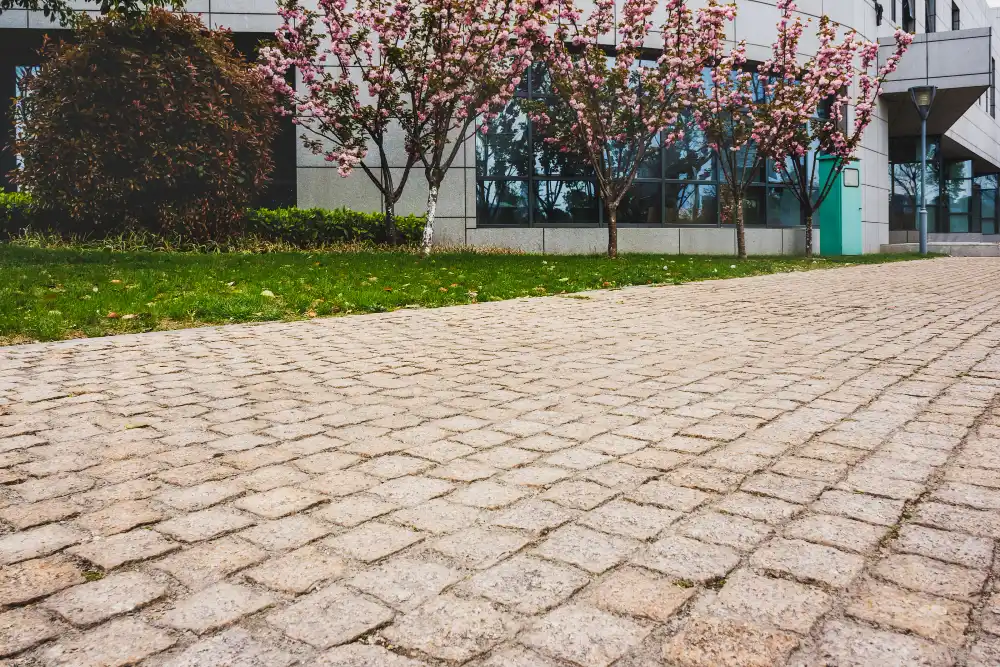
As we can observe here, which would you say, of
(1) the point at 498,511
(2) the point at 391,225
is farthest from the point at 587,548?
(2) the point at 391,225

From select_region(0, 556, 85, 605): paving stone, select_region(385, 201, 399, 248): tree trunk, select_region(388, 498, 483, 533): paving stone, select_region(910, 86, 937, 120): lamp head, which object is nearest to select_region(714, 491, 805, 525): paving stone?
select_region(388, 498, 483, 533): paving stone

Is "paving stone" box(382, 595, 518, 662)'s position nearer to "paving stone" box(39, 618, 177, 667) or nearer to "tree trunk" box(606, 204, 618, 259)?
"paving stone" box(39, 618, 177, 667)

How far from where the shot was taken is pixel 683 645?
191 centimetres

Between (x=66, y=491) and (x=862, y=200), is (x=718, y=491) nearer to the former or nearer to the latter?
(x=66, y=491)

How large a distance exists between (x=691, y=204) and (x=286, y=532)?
20390mm

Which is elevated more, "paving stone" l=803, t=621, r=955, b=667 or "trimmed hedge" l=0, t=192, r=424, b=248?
"trimmed hedge" l=0, t=192, r=424, b=248

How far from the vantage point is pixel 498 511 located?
9.07 feet

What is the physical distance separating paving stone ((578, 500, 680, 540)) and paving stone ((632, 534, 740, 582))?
0.28 feet

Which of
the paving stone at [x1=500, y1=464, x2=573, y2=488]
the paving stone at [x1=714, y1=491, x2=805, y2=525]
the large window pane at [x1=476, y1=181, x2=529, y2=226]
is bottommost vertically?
the paving stone at [x1=714, y1=491, x2=805, y2=525]

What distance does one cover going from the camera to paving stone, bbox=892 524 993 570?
7.75 feet

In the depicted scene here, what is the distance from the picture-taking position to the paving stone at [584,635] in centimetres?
187

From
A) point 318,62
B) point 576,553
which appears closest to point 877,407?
point 576,553

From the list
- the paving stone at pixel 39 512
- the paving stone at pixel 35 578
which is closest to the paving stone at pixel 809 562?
the paving stone at pixel 35 578

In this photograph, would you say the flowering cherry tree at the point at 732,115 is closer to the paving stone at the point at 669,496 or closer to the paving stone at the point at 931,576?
the paving stone at the point at 669,496
